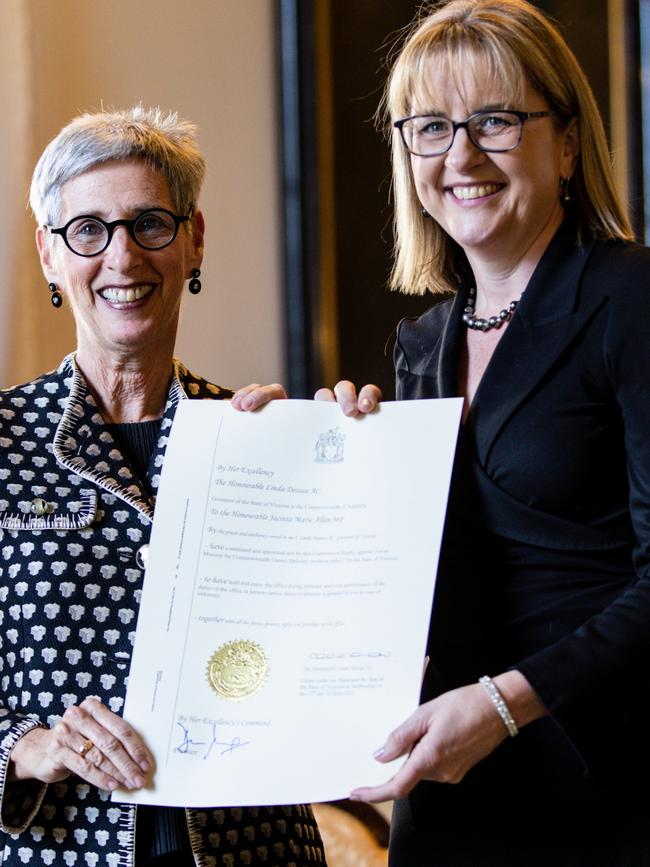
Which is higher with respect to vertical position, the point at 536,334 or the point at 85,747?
the point at 536,334

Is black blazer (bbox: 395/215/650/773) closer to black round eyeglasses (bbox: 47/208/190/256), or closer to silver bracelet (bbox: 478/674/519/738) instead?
silver bracelet (bbox: 478/674/519/738)

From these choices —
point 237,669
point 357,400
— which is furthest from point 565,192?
point 237,669

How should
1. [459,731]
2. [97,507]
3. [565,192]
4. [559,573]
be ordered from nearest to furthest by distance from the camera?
[459,731] < [559,573] < [565,192] < [97,507]

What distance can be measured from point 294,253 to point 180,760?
6.91 ft

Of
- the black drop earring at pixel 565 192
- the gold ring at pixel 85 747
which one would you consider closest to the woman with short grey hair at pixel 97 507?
the gold ring at pixel 85 747

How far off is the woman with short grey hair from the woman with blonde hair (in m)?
0.32

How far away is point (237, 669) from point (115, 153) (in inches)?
31.3

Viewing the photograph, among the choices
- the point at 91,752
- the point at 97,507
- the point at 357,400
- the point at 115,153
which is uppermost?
the point at 115,153

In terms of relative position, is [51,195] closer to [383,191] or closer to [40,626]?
[40,626]

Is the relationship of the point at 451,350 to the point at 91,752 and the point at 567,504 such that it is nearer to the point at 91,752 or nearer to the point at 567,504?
the point at 567,504

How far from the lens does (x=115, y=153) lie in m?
1.74
